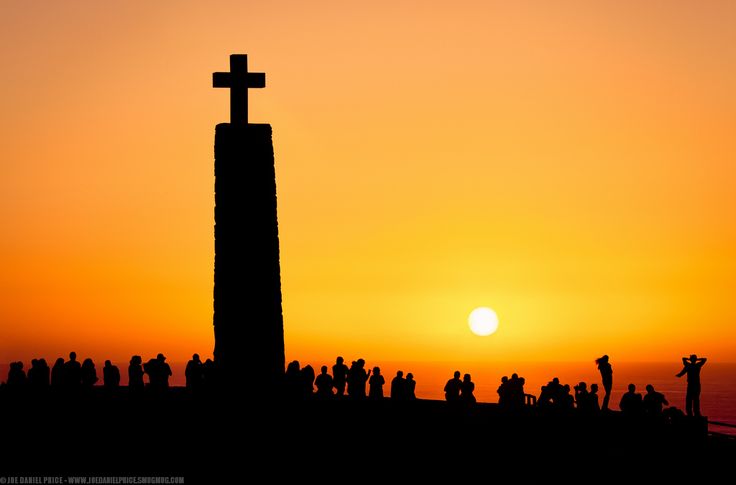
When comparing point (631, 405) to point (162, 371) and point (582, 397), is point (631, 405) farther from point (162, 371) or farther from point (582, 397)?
point (162, 371)

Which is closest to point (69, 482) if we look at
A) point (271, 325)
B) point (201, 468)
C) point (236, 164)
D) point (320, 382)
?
point (201, 468)

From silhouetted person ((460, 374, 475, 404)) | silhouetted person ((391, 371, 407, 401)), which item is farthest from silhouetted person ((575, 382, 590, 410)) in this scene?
silhouetted person ((391, 371, 407, 401))

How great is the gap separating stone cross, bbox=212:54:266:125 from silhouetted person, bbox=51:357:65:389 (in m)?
11.0

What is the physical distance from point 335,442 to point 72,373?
8452 millimetres

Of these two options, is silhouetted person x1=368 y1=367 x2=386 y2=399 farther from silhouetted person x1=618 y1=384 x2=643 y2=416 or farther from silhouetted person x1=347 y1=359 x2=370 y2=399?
silhouetted person x1=618 y1=384 x2=643 y2=416

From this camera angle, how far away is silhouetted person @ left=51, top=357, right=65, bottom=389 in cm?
3056

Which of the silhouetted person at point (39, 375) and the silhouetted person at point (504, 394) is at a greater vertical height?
the silhouetted person at point (39, 375)

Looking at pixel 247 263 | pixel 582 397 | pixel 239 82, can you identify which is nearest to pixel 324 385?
pixel 582 397

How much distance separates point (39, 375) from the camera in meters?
30.8

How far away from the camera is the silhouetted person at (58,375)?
30.6 metres

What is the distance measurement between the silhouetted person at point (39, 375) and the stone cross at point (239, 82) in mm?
11241

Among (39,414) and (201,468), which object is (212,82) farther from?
(39,414)

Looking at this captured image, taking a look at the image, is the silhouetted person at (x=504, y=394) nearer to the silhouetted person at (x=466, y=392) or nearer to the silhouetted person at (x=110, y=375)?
the silhouetted person at (x=466, y=392)

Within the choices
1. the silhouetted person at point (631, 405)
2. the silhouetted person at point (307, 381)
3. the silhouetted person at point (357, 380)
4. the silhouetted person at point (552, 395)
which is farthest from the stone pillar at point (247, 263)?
the silhouetted person at point (552, 395)
